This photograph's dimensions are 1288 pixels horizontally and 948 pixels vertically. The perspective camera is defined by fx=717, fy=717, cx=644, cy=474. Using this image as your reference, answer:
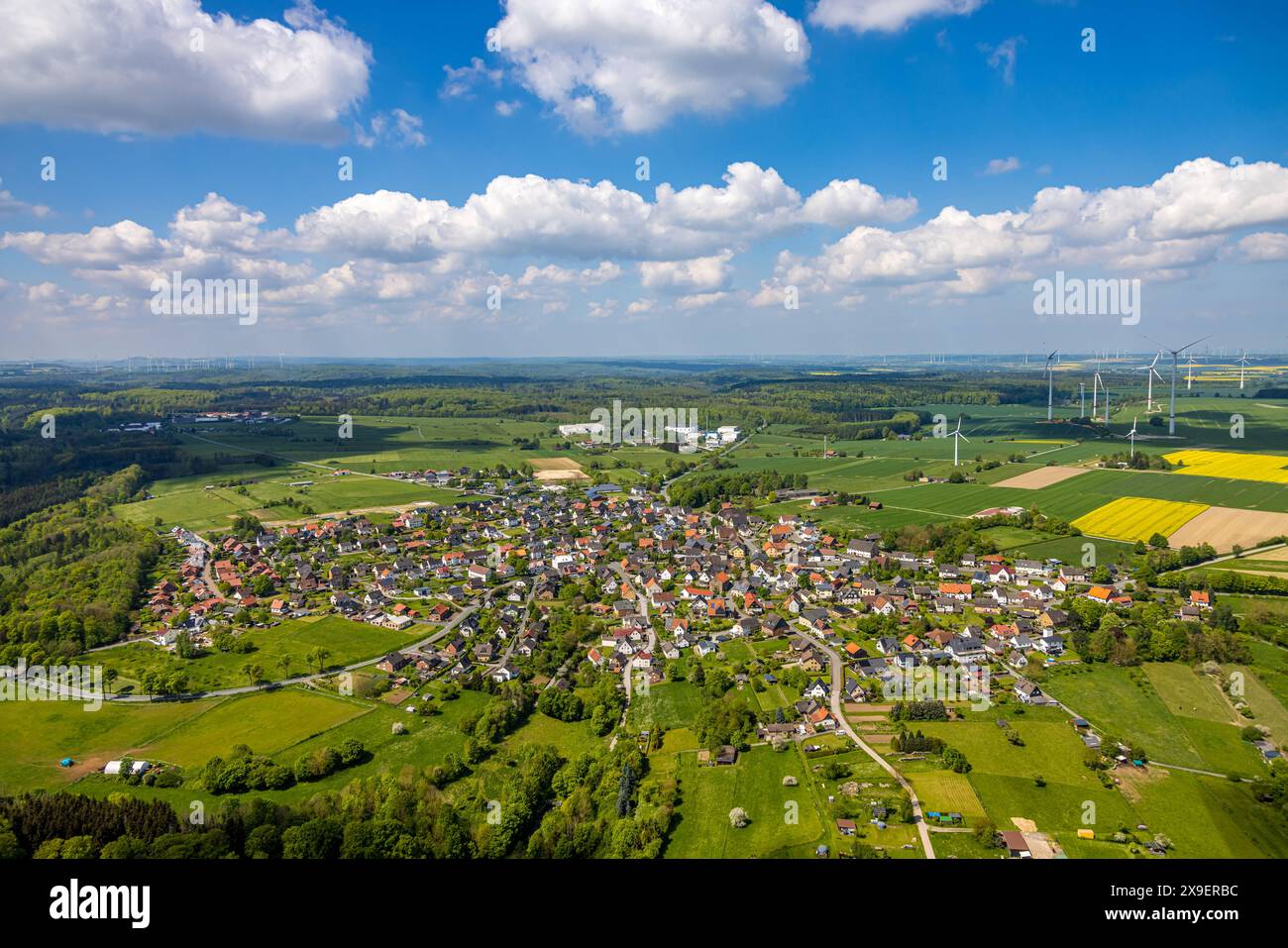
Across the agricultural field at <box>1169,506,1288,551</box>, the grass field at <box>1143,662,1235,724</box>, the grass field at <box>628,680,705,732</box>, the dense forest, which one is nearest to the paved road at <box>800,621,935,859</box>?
the grass field at <box>628,680,705,732</box>

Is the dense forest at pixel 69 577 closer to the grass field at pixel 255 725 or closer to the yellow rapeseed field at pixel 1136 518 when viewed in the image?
the grass field at pixel 255 725

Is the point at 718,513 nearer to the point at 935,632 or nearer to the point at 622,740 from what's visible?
the point at 935,632

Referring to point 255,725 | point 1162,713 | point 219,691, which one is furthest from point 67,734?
point 1162,713

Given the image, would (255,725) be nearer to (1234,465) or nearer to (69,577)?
(69,577)

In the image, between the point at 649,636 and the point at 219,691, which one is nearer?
the point at 219,691

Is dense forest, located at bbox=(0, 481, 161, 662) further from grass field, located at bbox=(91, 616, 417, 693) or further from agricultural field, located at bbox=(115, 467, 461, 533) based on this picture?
agricultural field, located at bbox=(115, 467, 461, 533)
